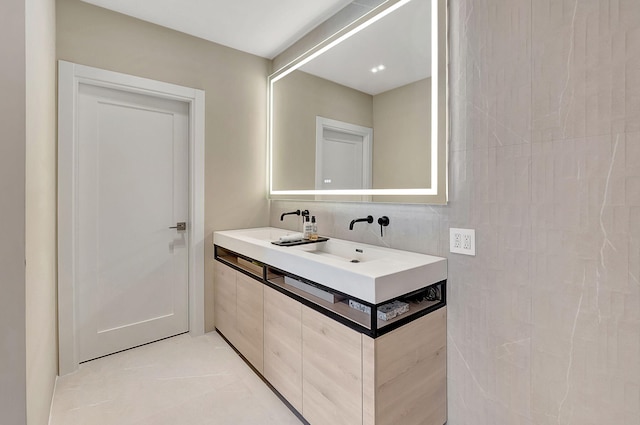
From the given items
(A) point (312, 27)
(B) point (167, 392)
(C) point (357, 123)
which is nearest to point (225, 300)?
(B) point (167, 392)

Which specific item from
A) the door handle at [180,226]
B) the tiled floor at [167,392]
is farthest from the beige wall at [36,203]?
the door handle at [180,226]

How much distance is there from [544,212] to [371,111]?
117cm

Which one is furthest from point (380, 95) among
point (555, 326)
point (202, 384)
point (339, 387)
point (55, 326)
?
point (55, 326)

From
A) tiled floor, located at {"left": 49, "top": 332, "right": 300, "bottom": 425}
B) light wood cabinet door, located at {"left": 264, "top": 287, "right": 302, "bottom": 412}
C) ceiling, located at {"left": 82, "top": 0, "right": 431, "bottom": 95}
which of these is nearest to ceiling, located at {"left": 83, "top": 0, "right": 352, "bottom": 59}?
ceiling, located at {"left": 82, "top": 0, "right": 431, "bottom": 95}

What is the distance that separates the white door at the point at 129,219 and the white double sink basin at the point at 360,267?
0.96 m

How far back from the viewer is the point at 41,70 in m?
1.46

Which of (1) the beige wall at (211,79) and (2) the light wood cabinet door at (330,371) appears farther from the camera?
(1) the beige wall at (211,79)

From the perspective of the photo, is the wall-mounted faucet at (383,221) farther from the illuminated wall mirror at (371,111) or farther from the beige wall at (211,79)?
the beige wall at (211,79)

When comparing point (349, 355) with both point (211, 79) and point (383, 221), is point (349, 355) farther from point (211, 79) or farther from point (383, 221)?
point (211, 79)

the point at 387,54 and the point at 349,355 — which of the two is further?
the point at 387,54

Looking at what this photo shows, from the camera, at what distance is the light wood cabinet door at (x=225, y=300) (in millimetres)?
2387

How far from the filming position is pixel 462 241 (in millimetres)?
1521

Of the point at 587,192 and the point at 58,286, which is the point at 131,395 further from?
the point at 587,192

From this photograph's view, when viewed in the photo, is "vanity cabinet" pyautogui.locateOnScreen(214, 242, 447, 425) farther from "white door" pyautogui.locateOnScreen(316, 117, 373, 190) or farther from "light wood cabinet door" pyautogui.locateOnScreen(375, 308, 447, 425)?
"white door" pyautogui.locateOnScreen(316, 117, 373, 190)
